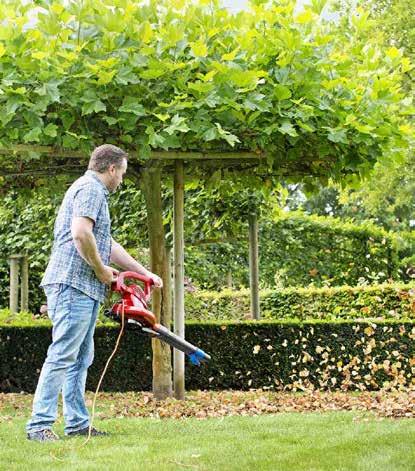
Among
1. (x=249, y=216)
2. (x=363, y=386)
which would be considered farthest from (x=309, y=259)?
(x=363, y=386)

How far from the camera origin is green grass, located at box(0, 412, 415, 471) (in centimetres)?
388

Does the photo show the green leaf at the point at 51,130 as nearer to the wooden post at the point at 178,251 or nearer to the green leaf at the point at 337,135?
the wooden post at the point at 178,251

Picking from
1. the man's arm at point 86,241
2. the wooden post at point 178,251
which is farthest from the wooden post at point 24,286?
the man's arm at point 86,241

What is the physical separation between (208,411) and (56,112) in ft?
8.41

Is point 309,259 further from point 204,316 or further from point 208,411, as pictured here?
point 208,411

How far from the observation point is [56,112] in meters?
→ 5.99

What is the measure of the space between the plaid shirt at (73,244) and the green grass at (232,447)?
876 millimetres

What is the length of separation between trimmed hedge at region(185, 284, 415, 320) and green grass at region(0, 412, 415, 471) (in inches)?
255

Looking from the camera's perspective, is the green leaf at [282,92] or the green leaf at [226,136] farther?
the green leaf at [282,92]

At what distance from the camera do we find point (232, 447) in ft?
14.2

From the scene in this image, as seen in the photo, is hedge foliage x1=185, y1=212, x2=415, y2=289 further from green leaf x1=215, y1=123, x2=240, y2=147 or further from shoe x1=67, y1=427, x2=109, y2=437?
shoe x1=67, y1=427, x2=109, y2=437

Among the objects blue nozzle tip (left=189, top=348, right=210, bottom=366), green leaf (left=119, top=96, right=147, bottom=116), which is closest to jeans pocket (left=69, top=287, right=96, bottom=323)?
blue nozzle tip (left=189, top=348, right=210, bottom=366)

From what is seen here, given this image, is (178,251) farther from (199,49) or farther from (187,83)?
(199,49)

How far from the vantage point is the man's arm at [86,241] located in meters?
4.36
